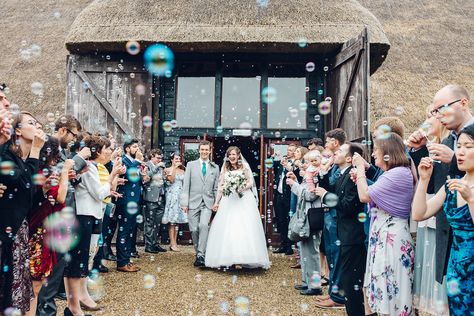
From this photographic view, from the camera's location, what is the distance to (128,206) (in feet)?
21.6

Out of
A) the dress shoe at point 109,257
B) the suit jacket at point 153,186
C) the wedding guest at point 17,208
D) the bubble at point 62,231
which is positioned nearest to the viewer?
the wedding guest at point 17,208

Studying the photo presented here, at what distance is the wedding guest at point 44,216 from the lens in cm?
342

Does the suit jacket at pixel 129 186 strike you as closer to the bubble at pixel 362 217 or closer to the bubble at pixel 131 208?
the bubble at pixel 131 208

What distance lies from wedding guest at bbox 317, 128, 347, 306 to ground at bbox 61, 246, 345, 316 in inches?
8.2

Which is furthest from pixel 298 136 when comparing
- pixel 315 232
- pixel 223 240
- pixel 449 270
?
pixel 449 270

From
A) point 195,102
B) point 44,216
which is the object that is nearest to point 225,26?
point 195,102

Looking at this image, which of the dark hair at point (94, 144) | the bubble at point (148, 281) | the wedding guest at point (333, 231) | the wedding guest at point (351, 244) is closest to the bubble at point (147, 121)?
the bubble at point (148, 281)

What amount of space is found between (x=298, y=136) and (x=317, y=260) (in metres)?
4.61

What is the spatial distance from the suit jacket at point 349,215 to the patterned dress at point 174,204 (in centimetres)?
509

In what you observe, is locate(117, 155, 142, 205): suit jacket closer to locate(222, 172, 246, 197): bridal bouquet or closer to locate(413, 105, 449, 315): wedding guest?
locate(222, 172, 246, 197): bridal bouquet

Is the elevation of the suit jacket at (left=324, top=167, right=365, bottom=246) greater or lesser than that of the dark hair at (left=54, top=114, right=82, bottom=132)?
lesser

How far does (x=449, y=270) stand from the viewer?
2.52 m

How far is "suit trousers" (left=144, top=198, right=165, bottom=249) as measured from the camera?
26.3ft

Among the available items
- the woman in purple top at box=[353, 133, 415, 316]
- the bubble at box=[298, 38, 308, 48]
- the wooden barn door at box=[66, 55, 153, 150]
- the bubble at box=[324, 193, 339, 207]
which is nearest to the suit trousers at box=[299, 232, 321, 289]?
the bubble at box=[324, 193, 339, 207]
